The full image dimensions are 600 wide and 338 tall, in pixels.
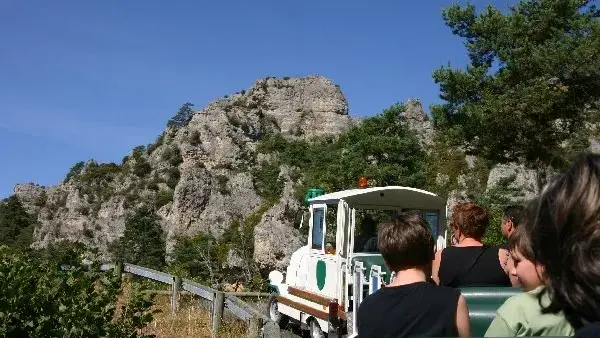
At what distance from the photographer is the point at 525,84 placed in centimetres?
1989

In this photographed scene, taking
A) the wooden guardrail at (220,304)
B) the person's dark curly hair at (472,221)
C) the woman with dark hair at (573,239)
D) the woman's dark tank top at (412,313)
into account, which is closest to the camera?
the woman with dark hair at (573,239)

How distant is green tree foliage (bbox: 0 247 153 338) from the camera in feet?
14.8

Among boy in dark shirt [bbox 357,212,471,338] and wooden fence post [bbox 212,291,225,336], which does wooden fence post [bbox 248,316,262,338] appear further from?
boy in dark shirt [bbox 357,212,471,338]

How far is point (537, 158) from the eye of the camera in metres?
21.4

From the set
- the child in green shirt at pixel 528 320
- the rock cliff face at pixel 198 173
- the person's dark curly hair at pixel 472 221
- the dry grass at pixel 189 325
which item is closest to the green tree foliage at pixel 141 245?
the rock cliff face at pixel 198 173

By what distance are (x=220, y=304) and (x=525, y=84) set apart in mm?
14848

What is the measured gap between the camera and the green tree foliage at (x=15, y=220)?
63.7 meters

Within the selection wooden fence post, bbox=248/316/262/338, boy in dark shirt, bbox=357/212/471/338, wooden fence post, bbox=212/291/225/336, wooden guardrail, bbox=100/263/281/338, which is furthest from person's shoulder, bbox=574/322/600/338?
wooden fence post, bbox=212/291/225/336

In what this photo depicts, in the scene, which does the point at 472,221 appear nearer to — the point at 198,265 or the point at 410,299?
the point at 410,299

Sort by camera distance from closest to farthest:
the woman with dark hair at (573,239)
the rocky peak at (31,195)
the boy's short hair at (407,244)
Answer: the woman with dark hair at (573,239) → the boy's short hair at (407,244) → the rocky peak at (31,195)

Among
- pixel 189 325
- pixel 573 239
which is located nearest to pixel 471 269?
pixel 573 239

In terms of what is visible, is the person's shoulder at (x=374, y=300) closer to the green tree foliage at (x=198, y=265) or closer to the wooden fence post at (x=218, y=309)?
the wooden fence post at (x=218, y=309)

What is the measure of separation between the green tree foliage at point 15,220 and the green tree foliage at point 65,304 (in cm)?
6217

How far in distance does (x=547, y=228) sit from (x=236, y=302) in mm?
7183
